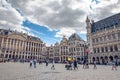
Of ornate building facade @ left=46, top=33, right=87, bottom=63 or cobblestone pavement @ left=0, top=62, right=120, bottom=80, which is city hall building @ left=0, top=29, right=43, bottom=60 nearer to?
ornate building facade @ left=46, top=33, right=87, bottom=63

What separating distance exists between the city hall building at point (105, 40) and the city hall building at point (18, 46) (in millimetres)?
48240

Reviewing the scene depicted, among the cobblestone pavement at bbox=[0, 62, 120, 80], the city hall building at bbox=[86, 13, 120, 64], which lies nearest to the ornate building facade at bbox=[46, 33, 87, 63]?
the city hall building at bbox=[86, 13, 120, 64]

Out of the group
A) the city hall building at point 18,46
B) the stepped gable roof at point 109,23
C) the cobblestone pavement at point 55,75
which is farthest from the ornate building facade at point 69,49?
the cobblestone pavement at point 55,75

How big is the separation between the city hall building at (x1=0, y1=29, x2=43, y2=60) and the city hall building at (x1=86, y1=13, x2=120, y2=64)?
4824 centimetres

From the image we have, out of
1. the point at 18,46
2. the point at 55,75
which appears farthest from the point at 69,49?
the point at 55,75

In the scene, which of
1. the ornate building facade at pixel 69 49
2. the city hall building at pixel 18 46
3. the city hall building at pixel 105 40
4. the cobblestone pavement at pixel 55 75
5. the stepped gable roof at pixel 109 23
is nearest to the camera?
the cobblestone pavement at pixel 55 75

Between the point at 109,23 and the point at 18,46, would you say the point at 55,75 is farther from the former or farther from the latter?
the point at 18,46

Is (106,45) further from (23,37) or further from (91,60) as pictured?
(23,37)

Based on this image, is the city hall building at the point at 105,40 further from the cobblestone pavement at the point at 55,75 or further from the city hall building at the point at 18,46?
the city hall building at the point at 18,46

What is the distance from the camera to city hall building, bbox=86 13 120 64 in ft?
147

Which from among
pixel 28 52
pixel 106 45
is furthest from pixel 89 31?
pixel 28 52

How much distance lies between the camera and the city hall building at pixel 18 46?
75.9 metres

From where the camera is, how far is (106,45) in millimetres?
48062

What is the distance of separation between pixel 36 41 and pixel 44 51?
1149cm
